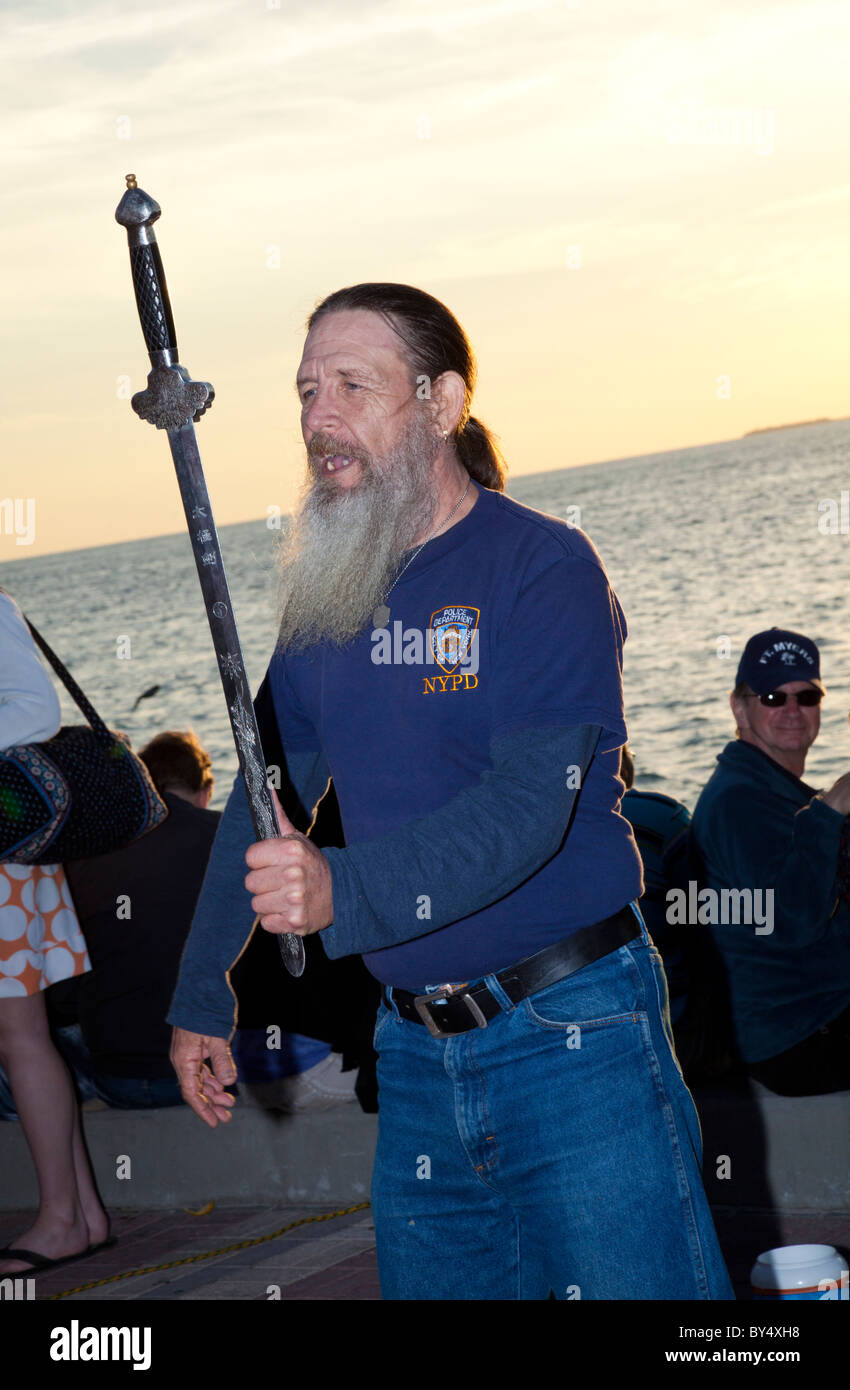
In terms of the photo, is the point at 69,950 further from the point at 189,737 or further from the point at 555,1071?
the point at 555,1071

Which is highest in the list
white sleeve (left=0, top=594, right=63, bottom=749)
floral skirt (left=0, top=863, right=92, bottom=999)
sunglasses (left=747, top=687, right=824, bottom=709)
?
white sleeve (left=0, top=594, right=63, bottom=749)

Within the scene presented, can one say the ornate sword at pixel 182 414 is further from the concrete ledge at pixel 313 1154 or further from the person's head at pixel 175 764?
the person's head at pixel 175 764

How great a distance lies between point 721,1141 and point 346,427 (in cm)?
304

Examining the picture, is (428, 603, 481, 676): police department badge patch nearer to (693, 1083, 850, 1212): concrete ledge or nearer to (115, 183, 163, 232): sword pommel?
(115, 183, 163, 232): sword pommel

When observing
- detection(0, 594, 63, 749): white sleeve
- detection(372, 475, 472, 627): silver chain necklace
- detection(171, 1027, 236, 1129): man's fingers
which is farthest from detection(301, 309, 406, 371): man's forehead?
detection(0, 594, 63, 749): white sleeve

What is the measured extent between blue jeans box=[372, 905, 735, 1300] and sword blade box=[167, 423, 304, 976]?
430mm

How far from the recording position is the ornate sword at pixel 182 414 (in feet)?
6.48

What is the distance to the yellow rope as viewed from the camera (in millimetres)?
4535

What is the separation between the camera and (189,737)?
6145 mm

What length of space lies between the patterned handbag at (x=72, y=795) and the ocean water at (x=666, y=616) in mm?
694

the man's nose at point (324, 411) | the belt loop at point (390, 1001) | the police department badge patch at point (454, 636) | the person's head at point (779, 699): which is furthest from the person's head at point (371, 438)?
the person's head at point (779, 699)

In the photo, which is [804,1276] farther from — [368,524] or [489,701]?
[368,524]

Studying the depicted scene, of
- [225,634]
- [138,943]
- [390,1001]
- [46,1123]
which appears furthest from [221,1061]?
[138,943]

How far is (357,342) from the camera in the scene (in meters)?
2.50
